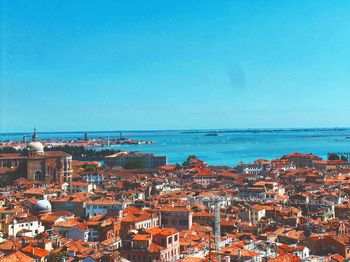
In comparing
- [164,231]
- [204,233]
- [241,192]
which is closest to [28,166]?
[241,192]

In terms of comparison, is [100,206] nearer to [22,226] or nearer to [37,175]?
[22,226]

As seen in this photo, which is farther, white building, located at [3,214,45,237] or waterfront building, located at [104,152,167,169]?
waterfront building, located at [104,152,167,169]

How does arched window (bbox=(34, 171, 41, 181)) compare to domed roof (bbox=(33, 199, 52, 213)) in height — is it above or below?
below

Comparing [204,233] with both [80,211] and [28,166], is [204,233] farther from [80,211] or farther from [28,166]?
[28,166]

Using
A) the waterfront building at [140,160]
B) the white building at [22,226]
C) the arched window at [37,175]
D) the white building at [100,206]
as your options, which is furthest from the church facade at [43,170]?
the white building at [22,226]

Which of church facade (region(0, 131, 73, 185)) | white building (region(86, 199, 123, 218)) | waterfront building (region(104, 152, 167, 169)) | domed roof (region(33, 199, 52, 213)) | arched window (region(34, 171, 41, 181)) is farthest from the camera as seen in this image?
waterfront building (region(104, 152, 167, 169))

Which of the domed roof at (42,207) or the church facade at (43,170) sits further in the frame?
the church facade at (43,170)

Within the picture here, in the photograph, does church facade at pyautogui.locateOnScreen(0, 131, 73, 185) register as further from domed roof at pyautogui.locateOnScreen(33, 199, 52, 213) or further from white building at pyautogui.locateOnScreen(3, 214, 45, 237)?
white building at pyautogui.locateOnScreen(3, 214, 45, 237)

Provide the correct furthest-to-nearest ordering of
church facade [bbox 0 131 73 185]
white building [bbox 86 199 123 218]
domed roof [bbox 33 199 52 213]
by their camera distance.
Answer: church facade [bbox 0 131 73 185], white building [bbox 86 199 123 218], domed roof [bbox 33 199 52 213]

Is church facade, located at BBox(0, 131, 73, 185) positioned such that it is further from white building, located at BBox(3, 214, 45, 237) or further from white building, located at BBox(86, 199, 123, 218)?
white building, located at BBox(3, 214, 45, 237)

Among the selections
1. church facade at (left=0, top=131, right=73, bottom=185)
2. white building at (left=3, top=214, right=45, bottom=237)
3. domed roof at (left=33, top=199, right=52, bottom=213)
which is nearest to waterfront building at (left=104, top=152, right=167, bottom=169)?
church facade at (left=0, top=131, right=73, bottom=185)

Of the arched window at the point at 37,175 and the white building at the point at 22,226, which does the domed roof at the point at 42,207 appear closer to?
the white building at the point at 22,226
